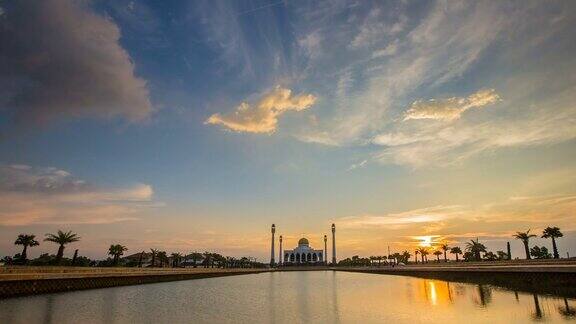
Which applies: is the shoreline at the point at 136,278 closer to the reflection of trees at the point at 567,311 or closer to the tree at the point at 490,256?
the reflection of trees at the point at 567,311

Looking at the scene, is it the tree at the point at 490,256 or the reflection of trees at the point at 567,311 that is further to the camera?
the tree at the point at 490,256

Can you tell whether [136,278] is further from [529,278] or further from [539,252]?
[539,252]

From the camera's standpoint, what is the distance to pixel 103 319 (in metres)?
23.8

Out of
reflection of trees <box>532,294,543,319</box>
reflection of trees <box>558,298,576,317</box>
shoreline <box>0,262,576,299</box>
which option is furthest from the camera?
shoreline <box>0,262,576,299</box>

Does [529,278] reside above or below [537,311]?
above

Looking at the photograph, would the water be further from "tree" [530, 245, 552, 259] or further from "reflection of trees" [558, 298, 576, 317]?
"tree" [530, 245, 552, 259]

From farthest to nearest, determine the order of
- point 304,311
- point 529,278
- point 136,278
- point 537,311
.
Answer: point 136,278
point 529,278
point 304,311
point 537,311

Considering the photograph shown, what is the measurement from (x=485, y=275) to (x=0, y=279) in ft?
166

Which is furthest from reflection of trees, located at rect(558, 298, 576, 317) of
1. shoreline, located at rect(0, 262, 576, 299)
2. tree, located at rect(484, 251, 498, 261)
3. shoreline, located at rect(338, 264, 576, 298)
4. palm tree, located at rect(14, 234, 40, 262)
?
tree, located at rect(484, 251, 498, 261)

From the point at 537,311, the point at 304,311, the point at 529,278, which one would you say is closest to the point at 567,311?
the point at 537,311

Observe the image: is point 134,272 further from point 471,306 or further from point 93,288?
point 471,306

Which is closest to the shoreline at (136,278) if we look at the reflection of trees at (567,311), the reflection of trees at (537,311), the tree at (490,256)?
the reflection of trees at (537,311)

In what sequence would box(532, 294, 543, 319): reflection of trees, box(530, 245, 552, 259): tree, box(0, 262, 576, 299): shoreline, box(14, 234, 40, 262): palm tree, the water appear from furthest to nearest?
box(530, 245, 552, 259): tree
box(14, 234, 40, 262): palm tree
box(0, 262, 576, 299): shoreline
the water
box(532, 294, 543, 319): reflection of trees

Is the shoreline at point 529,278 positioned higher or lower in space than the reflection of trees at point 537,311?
higher
